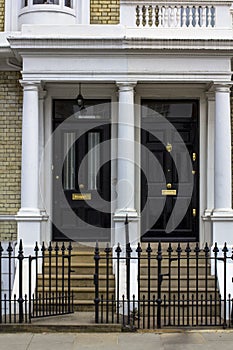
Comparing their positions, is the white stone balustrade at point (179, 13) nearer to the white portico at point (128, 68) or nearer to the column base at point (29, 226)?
the white portico at point (128, 68)

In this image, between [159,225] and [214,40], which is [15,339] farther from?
[214,40]

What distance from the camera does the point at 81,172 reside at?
10609 mm

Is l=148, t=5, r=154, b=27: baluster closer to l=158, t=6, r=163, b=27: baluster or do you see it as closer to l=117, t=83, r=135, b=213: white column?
l=158, t=6, r=163, b=27: baluster

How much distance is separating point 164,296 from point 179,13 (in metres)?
5.07

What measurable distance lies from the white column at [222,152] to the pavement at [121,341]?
2557mm

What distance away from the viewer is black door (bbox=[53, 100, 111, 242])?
1048 cm

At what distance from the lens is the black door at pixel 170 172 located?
1038 centimetres

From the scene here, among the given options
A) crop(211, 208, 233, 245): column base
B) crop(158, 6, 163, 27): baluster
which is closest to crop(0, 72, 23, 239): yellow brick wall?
crop(158, 6, 163, 27): baluster

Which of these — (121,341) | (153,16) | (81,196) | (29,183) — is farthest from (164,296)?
(153,16)

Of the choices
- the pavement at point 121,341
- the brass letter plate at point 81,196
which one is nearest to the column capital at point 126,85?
the brass letter plate at point 81,196

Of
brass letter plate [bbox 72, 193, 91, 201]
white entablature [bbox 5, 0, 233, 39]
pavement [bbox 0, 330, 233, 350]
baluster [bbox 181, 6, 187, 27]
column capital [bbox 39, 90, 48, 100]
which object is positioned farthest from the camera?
brass letter plate [bbox 72, 193, 91, 201]

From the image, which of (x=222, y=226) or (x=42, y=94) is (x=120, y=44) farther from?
(x=222, y=226)

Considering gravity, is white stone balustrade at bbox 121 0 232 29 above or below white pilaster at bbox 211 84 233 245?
above

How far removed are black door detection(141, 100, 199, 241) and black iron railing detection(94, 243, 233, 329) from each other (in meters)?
0.53
